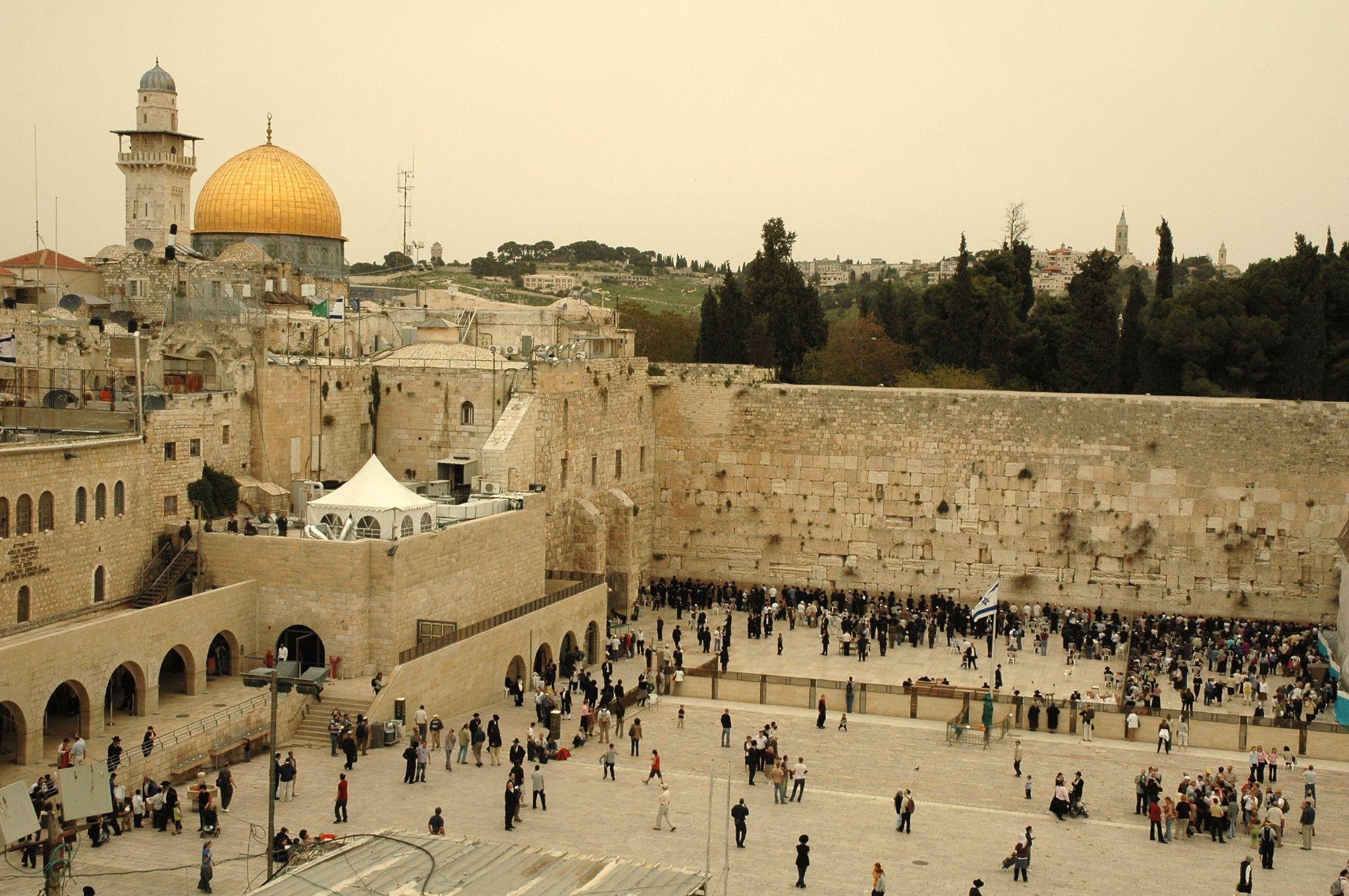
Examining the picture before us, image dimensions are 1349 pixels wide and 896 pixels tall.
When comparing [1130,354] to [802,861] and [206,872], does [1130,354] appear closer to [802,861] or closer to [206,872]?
[802,861]

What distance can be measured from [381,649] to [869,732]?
282 inches

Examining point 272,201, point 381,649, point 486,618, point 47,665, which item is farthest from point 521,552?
point 272,201

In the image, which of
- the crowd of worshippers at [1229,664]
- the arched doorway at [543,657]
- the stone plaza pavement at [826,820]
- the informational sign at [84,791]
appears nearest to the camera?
the informational sign at [84,791]

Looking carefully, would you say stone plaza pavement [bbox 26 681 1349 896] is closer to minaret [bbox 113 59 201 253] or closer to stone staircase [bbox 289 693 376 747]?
stone staircase [bbox 289 693 376 747]

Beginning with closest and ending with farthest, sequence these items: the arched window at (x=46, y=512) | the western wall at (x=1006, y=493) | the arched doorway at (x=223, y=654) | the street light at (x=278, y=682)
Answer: the street light at (x=278, y=682), the arched window at (x=46, y=512), the arched doorway at (x=223, y=654), the western wall at (x=1006, y=493)

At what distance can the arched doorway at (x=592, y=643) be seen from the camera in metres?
26.3

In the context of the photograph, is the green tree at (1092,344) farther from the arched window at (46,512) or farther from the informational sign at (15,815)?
the informational sign at (15,815)

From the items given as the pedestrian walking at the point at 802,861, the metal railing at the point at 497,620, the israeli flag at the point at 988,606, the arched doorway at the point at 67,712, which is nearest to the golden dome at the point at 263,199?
the metal railing at the point at 497,620

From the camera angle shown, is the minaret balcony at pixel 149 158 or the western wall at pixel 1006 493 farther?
the minaret balcony at pixel 149 158

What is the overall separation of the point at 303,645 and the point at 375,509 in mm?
2245

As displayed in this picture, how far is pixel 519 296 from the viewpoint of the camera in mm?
59469

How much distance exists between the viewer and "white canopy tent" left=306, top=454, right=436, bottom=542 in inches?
872

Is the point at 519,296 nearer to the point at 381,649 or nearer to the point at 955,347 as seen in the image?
the point at 955,347

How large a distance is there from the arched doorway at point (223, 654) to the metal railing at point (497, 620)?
2.39m
